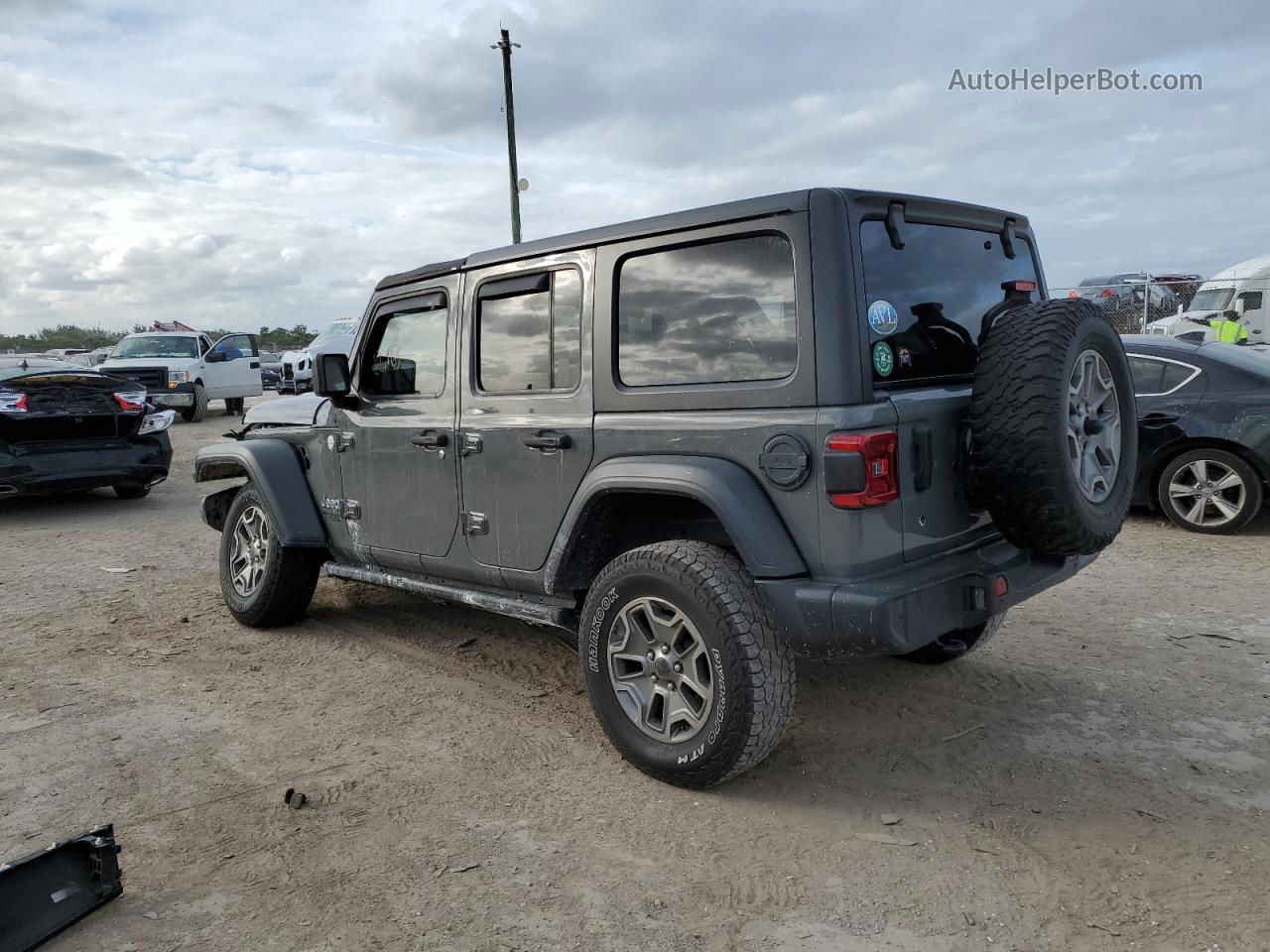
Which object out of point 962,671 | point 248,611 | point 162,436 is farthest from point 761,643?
point 162,436

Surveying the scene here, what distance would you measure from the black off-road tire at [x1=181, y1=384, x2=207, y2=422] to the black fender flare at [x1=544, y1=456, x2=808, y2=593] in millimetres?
16937

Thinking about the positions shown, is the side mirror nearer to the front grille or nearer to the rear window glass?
the rear window glass

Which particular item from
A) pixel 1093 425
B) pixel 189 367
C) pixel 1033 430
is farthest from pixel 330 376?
pixel 189 367

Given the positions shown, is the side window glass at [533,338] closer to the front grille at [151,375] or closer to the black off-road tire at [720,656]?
the black off-road tire at [720,656]

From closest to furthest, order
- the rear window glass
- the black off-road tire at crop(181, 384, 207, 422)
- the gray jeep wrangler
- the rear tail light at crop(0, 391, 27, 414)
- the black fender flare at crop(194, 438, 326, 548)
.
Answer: the gray jeep wrangler, the rear window glass, the black fender flare at crop(194, 438, 326, 548), the rear tail light at crop(0, 391, 27, 414), the black off-road tire at crop(181, 384, 207, 422)

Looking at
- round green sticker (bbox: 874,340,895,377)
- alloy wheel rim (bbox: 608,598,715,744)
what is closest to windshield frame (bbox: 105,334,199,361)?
alloy wheel rim (bbox: 608,598,715,744)

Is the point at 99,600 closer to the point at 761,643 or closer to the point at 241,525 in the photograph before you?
the point at 241,525

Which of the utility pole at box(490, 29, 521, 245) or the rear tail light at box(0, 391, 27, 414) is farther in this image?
the utility pole at box(490, 29, 521, 245)

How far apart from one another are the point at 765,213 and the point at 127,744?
318 cm

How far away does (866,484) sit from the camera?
2.92 metres

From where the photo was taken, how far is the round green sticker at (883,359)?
3.11m

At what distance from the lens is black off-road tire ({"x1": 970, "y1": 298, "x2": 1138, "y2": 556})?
10.00 ft

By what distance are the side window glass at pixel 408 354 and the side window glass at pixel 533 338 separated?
30 cm

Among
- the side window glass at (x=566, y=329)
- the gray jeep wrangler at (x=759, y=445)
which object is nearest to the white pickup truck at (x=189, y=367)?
the gray jeep wrangler at (x=759, y=445)
